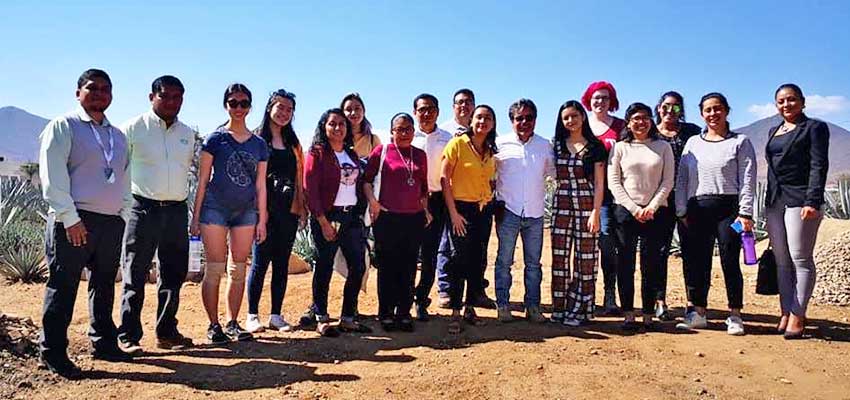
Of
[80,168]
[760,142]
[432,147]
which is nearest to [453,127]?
[432,147]

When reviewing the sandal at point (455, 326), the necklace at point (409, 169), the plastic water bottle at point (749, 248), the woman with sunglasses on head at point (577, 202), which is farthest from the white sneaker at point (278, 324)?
the plastic water bottle at point (749, 248)

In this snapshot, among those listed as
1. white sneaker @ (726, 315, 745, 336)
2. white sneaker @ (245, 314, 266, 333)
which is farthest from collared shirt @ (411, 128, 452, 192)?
white sneaker @ (726, 315, 745, 336)

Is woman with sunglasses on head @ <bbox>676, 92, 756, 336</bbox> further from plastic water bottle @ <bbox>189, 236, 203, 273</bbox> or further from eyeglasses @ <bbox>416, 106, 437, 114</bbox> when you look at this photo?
plastic water bottle @ <bbox>189, 236, 203, 273</bbox>

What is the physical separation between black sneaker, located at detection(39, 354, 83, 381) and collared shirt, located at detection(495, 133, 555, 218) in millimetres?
3221

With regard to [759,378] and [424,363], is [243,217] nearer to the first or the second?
[424,363]

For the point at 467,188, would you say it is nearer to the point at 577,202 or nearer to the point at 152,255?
the point at 577,202

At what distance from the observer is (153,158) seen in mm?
4086

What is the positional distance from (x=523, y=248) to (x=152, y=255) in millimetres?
2818

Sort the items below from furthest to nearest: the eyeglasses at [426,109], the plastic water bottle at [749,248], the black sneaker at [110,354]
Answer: the eyeglasses at [426,109], the plastic water bottle at [749,248], the black sneaker at [110,354]

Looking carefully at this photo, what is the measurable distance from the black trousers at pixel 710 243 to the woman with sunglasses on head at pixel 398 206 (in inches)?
84.7

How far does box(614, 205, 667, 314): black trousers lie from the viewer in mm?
4902

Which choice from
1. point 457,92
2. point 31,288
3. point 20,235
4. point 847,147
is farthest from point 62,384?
point 847,147

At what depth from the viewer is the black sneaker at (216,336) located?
14.8ft

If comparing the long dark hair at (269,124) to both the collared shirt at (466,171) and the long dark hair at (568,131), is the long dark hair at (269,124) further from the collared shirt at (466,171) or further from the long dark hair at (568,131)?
the long dark hair at (568,131)
